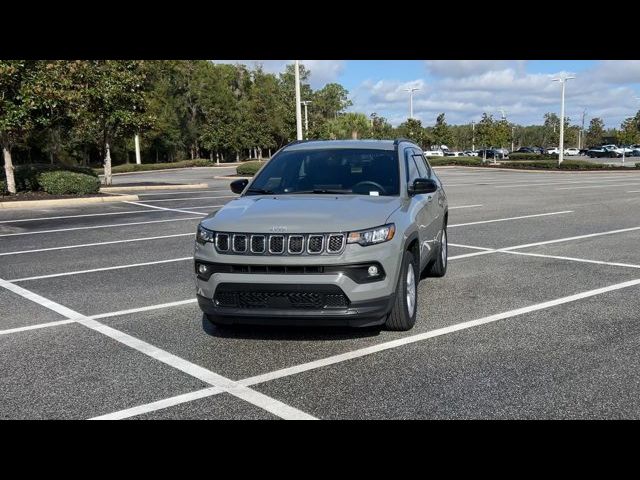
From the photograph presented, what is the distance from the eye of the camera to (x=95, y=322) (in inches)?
247

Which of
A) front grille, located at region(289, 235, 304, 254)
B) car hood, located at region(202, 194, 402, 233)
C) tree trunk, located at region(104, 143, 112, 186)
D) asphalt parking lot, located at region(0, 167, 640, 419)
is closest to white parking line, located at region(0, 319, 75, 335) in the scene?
asphalt parking lot, located at region(0, 167, 640, 419)

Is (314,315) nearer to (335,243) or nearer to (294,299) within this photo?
(294,299)

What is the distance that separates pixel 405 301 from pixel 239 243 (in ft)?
5.13

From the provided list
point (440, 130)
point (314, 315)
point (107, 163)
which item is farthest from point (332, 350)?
point (440, 130)

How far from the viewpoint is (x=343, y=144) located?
695 centimetres

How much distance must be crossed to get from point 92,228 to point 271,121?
64810mm

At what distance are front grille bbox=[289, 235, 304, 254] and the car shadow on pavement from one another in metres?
1.00

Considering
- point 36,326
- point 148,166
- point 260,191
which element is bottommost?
point 148,166

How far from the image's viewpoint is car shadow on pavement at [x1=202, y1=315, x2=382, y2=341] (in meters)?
5.62

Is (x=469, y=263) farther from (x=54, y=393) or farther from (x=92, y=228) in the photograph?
(x=92, y=228)

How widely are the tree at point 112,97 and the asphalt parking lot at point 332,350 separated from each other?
15987 millimetres

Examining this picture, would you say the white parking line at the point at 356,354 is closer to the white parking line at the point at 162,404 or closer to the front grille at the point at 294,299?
the white parking line at the point at 162,404

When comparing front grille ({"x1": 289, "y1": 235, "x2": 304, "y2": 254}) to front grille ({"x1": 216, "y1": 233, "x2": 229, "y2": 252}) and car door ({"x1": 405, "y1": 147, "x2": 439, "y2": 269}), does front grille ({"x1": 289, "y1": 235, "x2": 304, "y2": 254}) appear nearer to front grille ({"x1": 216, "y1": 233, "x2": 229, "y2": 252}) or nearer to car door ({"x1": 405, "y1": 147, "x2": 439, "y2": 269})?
front grille ({"x1": 216, "y1": 233, "x2": 229, "y2": 252})
